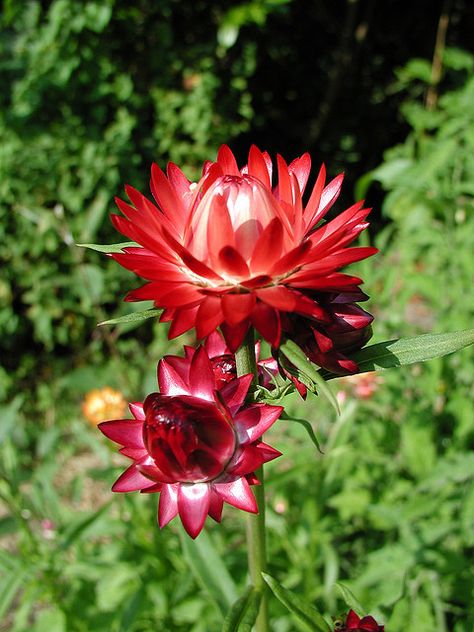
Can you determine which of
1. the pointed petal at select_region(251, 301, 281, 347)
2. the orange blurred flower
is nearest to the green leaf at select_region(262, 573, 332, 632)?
the pointed petal at select_region(251, 301, 281, 347)

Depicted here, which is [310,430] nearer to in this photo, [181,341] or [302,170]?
[302,170]

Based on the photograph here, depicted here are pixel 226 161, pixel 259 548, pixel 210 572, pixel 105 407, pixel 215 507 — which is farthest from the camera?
pixel 105 407

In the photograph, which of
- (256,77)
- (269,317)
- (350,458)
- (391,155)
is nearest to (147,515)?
(350,458)

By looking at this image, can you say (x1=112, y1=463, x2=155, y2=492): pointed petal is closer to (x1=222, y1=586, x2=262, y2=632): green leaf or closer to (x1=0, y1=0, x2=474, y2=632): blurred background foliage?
(x1=222, y1=586, x2=262, y2=632): green leaf

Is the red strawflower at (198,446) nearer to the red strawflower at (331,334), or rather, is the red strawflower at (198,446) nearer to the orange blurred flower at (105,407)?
the red strawflower at (331,334)

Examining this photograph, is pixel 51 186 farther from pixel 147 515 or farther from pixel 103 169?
pixel 147 515

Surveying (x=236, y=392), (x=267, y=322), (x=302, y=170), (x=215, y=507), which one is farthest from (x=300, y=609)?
(x=302, y=170)
